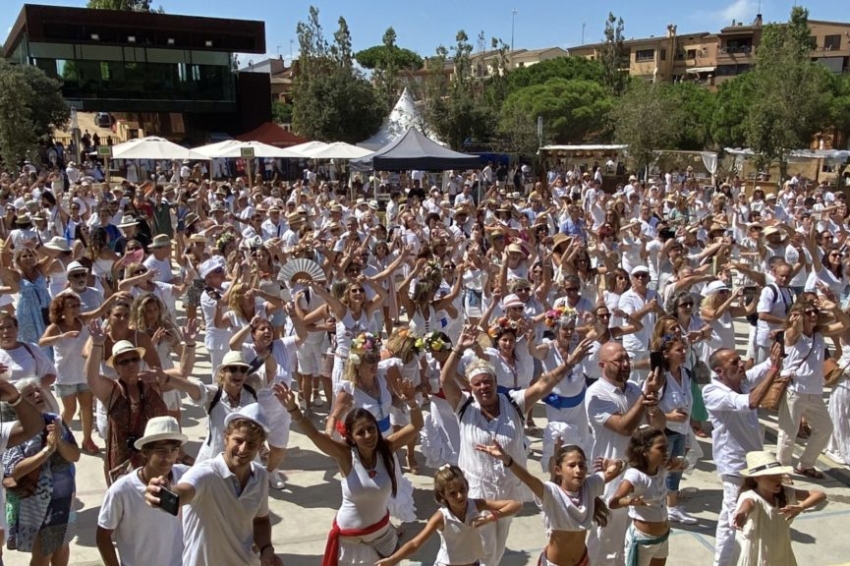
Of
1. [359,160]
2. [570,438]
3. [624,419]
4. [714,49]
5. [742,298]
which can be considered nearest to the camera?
[624,419]

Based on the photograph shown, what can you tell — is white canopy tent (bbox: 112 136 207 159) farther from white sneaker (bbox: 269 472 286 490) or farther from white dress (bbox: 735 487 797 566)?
white dress (bbox: 735 487 797 566)

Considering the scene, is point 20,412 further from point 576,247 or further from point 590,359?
point 576,247

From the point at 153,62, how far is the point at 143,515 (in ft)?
126

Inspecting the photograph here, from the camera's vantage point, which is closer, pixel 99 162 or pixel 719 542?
pixel 719 542

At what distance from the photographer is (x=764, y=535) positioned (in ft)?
13.0

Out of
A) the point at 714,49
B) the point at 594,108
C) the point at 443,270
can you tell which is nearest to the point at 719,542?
the point at 443,270

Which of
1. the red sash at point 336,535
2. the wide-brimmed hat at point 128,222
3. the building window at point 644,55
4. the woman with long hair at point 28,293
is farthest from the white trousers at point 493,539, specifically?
the building window at point 644,55

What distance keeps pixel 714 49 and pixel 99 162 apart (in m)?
62.2

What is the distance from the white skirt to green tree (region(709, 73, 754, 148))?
129 ft

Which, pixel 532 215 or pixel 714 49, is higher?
pixel 714 49

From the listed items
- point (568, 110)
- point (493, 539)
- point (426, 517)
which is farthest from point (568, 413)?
point (568, 110)

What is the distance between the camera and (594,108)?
163 feet

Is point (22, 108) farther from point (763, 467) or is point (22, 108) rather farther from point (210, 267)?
point (763, 467)

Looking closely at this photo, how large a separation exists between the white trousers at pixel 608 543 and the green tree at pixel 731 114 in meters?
40.6
